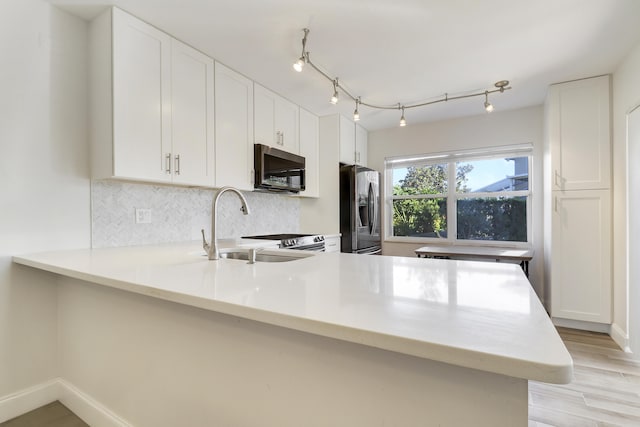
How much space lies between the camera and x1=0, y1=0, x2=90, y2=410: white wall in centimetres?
170

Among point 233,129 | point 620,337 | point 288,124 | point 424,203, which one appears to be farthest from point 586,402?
point 288,124

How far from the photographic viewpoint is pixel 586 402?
1.83 meters

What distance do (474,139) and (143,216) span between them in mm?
3718

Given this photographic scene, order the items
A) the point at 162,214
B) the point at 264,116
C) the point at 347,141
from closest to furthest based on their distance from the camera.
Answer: the point at 162,214 → the point at 264,116 → the point at 347,141

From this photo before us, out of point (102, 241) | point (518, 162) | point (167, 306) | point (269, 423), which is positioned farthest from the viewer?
point (518, 162)

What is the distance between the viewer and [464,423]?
2.25 feet

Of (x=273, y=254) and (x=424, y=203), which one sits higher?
(x=424, y=203)

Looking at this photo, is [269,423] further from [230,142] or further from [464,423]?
[230,142]

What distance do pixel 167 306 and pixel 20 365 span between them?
1307mm

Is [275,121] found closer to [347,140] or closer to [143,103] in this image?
[347,140]

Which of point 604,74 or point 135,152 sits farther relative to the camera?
point 604,74

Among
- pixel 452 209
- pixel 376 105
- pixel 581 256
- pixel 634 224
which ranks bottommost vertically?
pixel 581 256

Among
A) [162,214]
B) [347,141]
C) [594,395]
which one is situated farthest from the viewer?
[347,141]

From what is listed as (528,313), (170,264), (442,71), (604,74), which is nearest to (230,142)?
(170,264)
